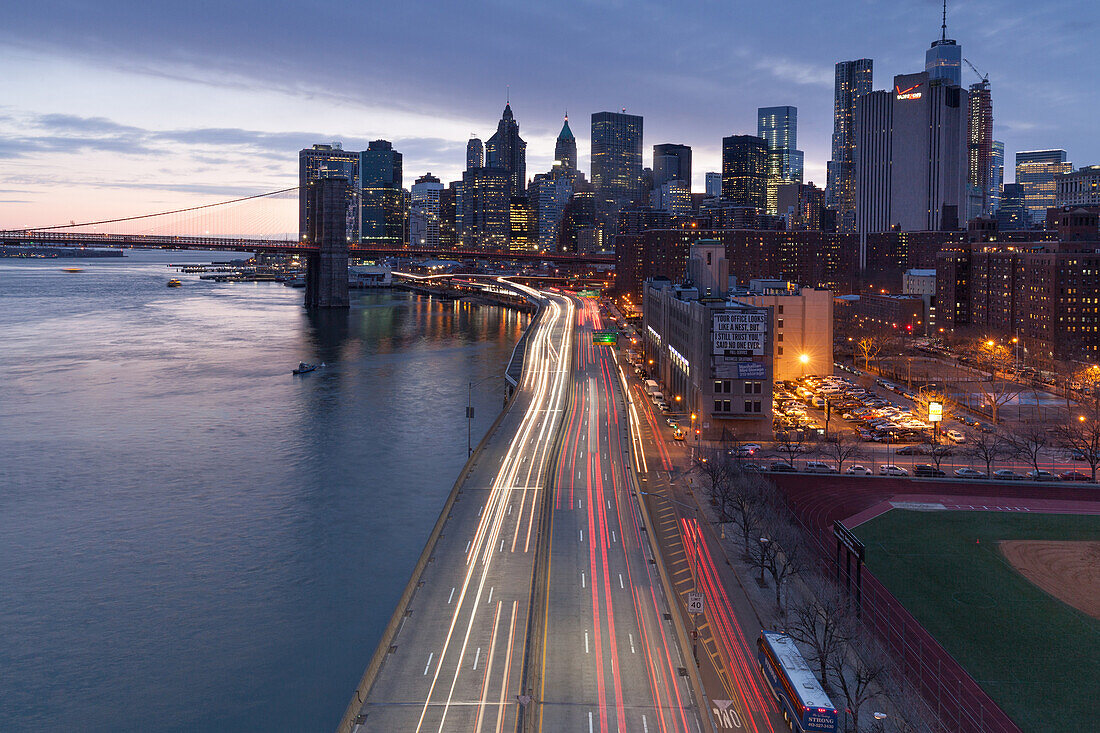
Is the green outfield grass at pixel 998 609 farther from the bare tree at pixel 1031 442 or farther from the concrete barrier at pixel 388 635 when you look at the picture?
the concrete barrier at pixel 388 635

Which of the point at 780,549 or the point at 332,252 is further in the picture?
the point at 332,252

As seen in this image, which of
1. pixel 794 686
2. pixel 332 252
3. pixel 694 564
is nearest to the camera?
pixel 794 686

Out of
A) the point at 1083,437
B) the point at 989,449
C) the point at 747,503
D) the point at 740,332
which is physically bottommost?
the point at 747,503

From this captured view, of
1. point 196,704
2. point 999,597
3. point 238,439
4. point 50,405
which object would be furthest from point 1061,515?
point 50,405

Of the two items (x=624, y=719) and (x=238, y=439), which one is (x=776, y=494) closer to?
(x=624, y=719)

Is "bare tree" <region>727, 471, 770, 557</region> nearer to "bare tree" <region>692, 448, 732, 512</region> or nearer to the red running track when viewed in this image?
"bare tree" <region>692, 448, 732, 512</region>

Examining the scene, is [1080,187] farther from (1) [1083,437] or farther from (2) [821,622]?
(2) [821,622]

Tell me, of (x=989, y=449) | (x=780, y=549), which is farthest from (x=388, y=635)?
(x=989, y=449)
